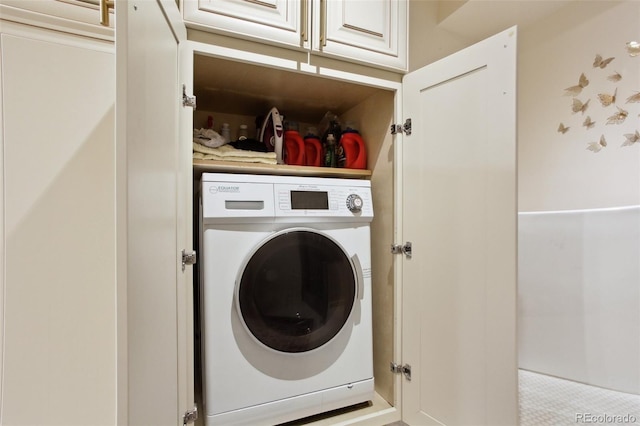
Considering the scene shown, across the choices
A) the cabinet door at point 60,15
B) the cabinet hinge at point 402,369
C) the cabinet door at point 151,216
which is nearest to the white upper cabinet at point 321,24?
the cabinet door at point 151,216

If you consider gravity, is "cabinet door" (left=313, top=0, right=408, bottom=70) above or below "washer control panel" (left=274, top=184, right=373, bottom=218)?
above

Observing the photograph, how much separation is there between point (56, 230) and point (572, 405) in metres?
2.27

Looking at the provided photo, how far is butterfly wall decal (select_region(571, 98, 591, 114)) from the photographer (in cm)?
170

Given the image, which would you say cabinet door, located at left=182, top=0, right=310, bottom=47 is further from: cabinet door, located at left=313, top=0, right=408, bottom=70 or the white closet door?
the white closet door

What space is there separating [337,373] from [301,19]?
5.15 feet

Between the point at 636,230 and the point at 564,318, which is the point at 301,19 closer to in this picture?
the point at 636,230

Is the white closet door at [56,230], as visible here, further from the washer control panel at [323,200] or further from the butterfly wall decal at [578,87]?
the butterfly wall decal at [578,87]

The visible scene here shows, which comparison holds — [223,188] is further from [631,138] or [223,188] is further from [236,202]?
[631,138]

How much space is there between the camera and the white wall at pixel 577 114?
1.54m

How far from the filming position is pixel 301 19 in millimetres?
1171

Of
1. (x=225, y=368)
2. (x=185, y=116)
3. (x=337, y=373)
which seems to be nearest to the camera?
(x=185, y=116)

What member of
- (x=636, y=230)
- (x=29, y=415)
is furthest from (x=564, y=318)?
(x=29, y=415)

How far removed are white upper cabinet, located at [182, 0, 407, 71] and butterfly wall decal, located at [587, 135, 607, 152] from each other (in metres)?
1.27

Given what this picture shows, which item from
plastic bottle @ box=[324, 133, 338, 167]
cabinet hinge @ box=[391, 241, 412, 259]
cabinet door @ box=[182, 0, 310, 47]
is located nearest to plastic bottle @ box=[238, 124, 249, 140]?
plastic bottle @ box=[324, 133, 338, 167]
